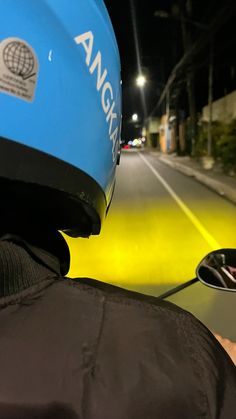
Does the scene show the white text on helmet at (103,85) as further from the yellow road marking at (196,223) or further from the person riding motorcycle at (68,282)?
the yellow road marking at (196,223)

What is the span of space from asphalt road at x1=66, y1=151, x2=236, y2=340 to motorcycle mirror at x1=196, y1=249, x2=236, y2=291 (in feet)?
5.05

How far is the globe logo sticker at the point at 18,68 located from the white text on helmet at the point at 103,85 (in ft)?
0.69

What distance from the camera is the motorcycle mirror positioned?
2.13 meters

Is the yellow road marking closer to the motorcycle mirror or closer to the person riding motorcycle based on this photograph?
the motorcycle mirror

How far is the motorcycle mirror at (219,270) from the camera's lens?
2.13 m

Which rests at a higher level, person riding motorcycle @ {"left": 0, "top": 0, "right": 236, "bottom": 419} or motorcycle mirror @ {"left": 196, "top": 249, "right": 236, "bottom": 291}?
person riding motorcycle @ {"left": 0, "top": 0, "right": 236, "bottom": 419}

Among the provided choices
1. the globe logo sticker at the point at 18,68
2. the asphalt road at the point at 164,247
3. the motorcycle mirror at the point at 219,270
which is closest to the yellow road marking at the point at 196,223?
the asphalt road at the point at 164,247

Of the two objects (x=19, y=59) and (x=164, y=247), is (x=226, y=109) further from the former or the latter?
(x=19, y=59)

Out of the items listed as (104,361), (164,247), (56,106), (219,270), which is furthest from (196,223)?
(104,361)

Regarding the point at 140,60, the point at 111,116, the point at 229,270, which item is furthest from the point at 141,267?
the point at 140,60

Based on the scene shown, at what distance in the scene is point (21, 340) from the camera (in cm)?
95

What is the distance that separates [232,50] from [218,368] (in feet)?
116

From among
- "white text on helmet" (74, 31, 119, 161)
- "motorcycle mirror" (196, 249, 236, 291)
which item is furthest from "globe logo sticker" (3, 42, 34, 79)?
"motorcycle mirror" (196, 249, 236, 291)

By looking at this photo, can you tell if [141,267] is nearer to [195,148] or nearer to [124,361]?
[124,361]
